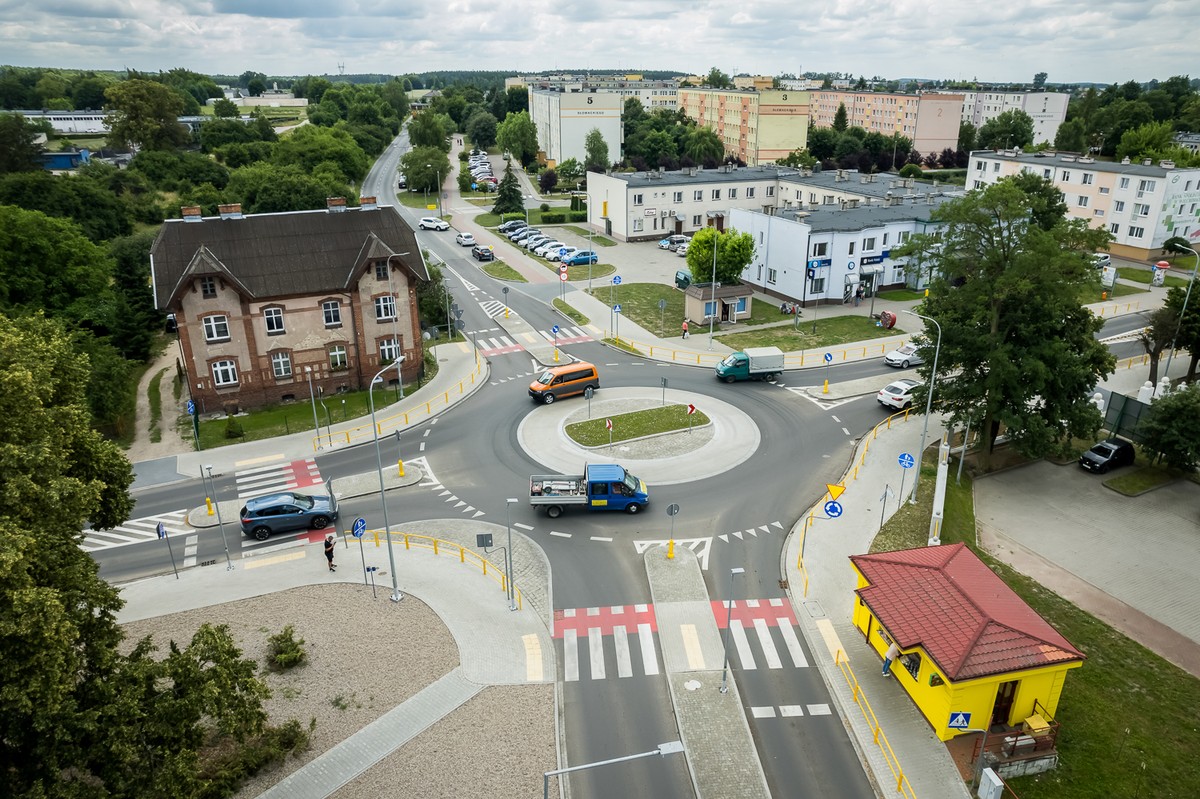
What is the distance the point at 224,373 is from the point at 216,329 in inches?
105

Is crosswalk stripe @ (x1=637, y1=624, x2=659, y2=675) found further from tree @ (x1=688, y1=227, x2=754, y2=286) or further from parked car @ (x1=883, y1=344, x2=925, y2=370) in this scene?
tree @ (x1=688, y1=227, x2=754, y2=286)

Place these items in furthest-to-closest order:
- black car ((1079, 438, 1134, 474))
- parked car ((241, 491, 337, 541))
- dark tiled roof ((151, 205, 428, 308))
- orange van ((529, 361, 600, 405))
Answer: orange van ((529, 361, 600, 405)) → dark tiled roof ((151, 205, 428, 308)) → black car ((1079, 438, 1134, 474)) → parked car ((241, 491, 337, 541))

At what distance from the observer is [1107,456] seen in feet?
123

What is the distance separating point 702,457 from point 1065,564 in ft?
53.4

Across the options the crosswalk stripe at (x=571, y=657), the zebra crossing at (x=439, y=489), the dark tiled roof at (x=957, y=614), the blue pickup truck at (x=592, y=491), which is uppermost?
the dark tiled roof at (x=957, y=614)

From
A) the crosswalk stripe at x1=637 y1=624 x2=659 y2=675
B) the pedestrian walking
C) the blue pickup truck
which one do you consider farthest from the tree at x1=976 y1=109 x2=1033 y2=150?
the pedestrian walking

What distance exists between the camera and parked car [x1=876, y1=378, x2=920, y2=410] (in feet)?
142

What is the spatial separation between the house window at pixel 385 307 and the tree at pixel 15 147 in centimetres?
8411

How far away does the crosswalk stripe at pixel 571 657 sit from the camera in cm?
2398

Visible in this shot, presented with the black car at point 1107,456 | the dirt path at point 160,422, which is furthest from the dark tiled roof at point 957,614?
the dirt path at point 160,422

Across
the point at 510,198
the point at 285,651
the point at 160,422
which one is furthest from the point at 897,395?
the point at 510,198

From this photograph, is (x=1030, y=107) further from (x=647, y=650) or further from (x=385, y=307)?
(x=647, y=650)

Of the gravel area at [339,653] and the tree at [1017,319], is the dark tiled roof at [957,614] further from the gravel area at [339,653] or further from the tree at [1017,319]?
the tree at [1017,319]

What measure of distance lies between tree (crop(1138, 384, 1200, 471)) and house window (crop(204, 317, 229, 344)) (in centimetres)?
4910
